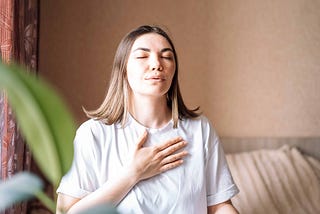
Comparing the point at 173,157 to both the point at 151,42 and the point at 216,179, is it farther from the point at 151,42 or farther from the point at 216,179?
the point at 151,42

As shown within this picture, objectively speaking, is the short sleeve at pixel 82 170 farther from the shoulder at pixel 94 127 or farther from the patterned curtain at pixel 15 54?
the patterned curtain at pixel 15 54

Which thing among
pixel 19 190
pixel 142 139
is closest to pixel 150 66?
pixel 142 139

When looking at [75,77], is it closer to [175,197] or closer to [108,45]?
[108,45]

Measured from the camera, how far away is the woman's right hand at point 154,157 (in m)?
1.00

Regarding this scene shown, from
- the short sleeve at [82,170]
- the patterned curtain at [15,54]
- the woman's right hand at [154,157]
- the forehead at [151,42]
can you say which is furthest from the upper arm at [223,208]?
the patterned curtain at [15,54]

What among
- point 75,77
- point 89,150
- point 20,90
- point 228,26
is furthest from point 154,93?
point 228,26

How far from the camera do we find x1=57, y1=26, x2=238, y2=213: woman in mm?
996

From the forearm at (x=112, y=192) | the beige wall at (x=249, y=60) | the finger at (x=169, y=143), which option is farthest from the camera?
the beige wall at (x=249, y=60)

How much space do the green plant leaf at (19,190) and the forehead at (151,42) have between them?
2.42 ft

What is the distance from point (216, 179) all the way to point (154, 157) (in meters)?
0.19

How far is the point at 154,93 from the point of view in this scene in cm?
107

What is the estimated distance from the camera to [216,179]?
111cm

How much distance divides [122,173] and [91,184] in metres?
0.08

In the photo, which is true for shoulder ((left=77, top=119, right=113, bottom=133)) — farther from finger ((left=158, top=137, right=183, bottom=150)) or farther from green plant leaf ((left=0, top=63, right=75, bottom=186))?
green plant leaf ((left=0, top=63, right=75, bottom=186))
